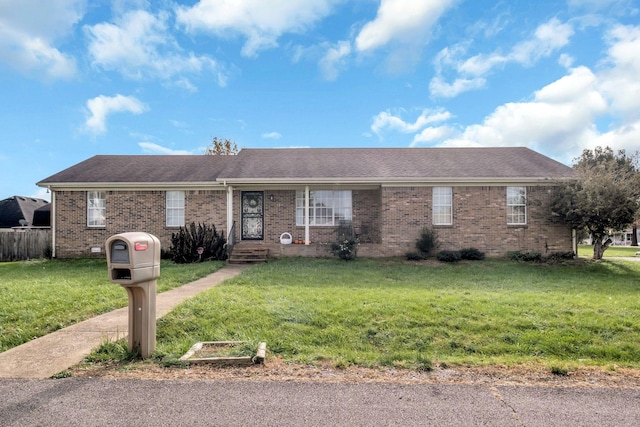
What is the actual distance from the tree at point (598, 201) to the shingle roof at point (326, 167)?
0.95 metres

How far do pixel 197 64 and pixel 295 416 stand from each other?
13369 mm

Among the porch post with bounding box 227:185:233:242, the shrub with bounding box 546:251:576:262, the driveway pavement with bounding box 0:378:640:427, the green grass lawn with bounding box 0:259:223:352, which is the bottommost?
the driveway pavement with bounding box 0:378:640:427

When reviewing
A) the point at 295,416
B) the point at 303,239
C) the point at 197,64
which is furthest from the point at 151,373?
the point at 197,64

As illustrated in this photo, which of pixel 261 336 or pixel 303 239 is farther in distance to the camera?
pixel 303 239

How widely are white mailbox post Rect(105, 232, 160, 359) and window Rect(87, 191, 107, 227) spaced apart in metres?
12.6

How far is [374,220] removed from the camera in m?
15.0

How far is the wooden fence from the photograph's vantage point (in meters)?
16.1

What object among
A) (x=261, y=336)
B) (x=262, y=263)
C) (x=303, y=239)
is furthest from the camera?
(x=303, y=239)

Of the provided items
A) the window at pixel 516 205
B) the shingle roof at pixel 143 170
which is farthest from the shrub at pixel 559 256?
the shingle roof at pixel 143 170

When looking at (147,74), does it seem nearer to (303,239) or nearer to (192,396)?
(303,239)

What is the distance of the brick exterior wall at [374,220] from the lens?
46.1 ft

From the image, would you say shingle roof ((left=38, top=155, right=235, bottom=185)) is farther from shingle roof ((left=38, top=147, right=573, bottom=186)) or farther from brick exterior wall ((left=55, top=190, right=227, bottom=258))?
brick exterior wall ((left=55, top=190, right=227, bottom=258))

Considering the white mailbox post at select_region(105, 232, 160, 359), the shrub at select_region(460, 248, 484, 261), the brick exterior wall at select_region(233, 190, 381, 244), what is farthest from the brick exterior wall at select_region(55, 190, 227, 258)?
the white mailbox post at select_region(105, 232, 160, 359)

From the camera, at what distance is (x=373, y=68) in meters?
15.4
